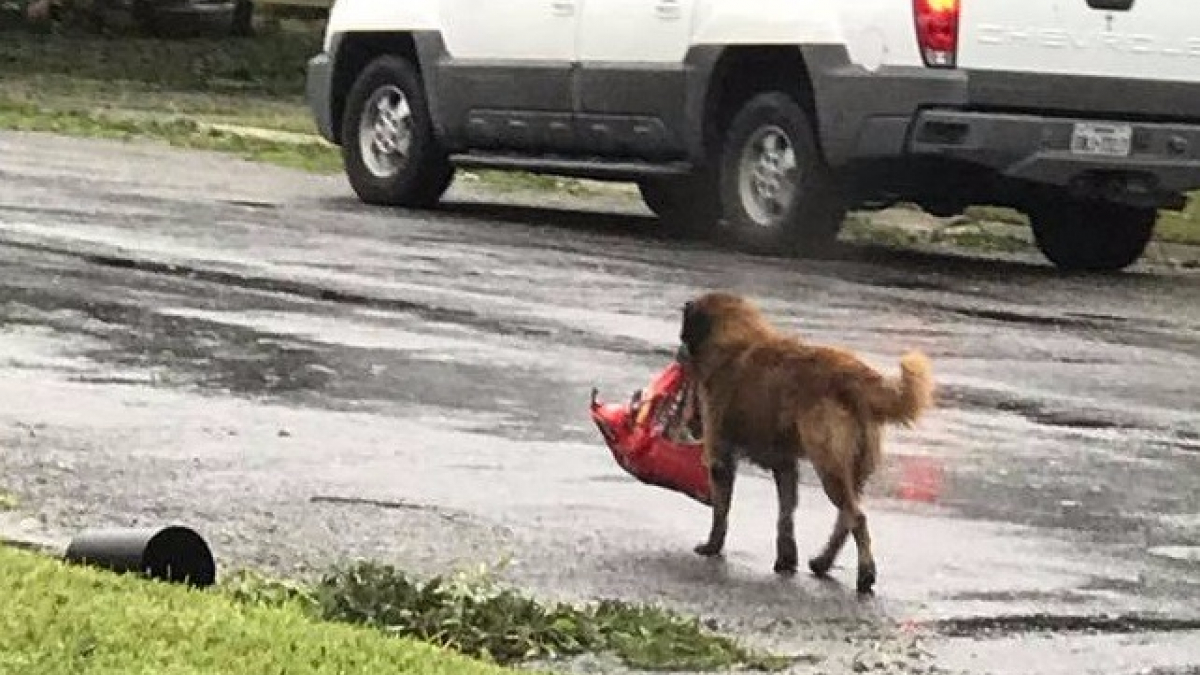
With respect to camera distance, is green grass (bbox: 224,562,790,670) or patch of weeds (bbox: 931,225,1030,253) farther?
patch of weeds (bbox: 931,225,1030,253)

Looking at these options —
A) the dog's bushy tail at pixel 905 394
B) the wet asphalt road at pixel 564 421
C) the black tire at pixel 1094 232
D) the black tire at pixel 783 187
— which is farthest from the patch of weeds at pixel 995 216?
the dog's bushy tail at pixel 905 394

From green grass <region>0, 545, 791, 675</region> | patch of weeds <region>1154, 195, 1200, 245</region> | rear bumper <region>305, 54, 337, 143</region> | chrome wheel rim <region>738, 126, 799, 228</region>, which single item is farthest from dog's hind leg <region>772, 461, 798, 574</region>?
rear bumper <region>305, 54, 337, 143</region>

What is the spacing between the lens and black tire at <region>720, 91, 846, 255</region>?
14.4 metres

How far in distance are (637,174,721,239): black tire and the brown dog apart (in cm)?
856

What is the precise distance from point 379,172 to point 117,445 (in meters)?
9.31

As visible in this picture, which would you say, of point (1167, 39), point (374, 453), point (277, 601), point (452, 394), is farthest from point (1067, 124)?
point (277, 601)

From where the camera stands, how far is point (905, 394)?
6438 millimetres

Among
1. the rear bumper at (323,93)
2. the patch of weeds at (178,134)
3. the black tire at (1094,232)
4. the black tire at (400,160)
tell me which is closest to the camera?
the black tire at (1094,232)

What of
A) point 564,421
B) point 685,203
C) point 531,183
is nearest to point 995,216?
point 685,203

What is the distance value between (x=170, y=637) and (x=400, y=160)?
39.0 ft

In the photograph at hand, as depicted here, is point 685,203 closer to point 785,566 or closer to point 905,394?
point 785,566

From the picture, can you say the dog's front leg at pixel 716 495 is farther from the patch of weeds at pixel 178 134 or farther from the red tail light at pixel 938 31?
the patch of weeds at pixel 178 134

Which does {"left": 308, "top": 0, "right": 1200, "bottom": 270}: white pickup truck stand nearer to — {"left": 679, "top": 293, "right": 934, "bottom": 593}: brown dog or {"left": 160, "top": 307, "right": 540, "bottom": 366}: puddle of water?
{"left": 160, "top": 307, "right": 540, "bottom": 366}: puddle of water

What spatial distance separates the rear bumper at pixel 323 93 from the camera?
17453 millimetres
